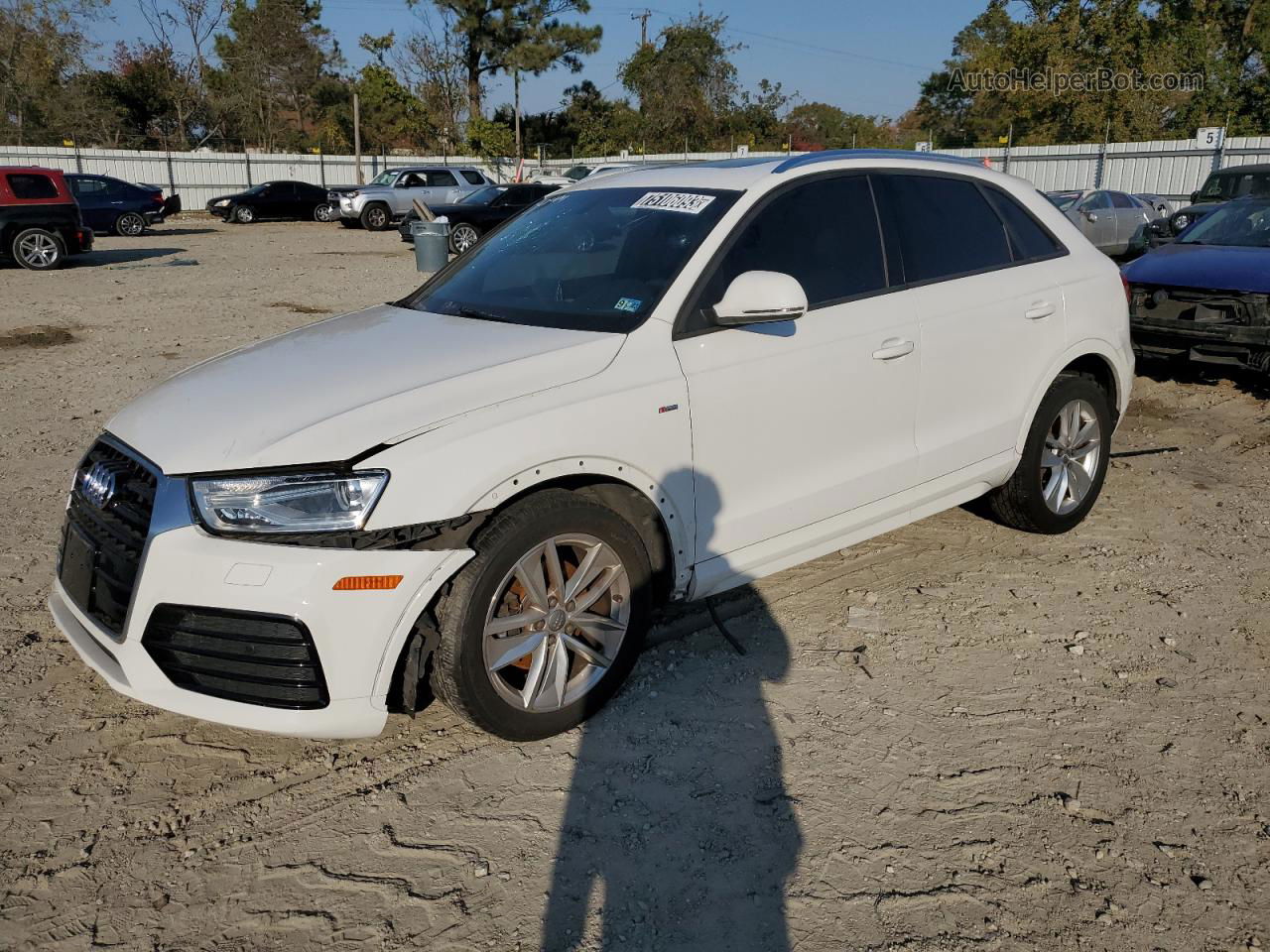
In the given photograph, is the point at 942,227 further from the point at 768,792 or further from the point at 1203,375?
the point at 1203,375

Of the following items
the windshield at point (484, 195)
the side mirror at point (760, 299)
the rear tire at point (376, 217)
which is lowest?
the side mirror at point (760, 299)

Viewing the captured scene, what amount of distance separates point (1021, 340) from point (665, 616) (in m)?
2.06

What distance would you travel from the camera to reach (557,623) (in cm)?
321

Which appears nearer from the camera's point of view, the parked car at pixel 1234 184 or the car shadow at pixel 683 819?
the car shadow at pixel 683 819

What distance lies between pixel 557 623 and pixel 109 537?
138cm

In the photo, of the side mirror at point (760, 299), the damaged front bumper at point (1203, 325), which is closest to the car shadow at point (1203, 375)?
the damaged front bumper at point (1203, 325)

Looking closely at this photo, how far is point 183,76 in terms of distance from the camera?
48.8 meters

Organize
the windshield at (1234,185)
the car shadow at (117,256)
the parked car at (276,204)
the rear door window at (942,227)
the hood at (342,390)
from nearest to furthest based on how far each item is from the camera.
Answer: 1. the hood at (342,390)
2. the rear door window at (942,227)
3. the windshield at (1234,185)
4. the car shadow at (117,256)
5. the parked car at (276,204)

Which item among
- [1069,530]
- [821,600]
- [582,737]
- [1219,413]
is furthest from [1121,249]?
[582,737]

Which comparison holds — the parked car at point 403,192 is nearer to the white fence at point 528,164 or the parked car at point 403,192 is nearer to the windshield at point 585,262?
the white fence at point 528,164

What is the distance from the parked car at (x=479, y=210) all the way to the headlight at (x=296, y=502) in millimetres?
18529

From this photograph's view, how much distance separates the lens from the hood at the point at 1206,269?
7621 millimetres

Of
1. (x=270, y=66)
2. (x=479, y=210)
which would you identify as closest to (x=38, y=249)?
(x=479, y=210)

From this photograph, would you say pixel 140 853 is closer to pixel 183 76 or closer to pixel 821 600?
pixel 821 600
